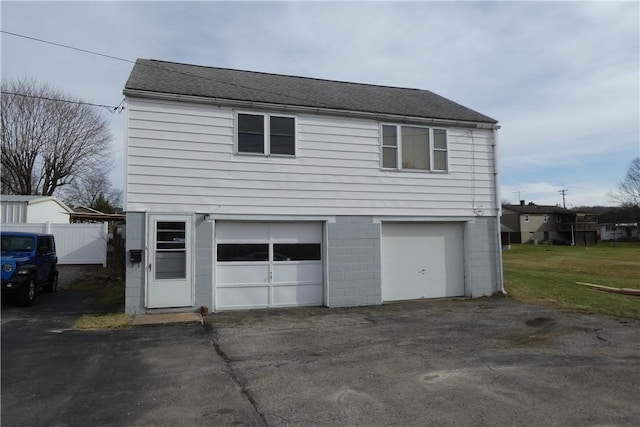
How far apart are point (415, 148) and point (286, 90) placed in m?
3.84

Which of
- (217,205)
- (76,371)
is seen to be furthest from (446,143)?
(76,371)

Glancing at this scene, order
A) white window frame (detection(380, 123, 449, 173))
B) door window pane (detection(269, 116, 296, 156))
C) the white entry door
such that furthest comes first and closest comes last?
white window frame (detection(380, 123, 449, 173)), door window pane (detection(269, 116, 296, 156)), the white entry door

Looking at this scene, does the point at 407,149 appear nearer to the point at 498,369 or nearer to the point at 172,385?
the point at 498,369

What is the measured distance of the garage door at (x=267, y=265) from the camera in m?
11.3

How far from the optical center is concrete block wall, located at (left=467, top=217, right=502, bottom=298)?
522 inches

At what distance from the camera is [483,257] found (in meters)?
13.4

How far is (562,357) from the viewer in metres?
6.91

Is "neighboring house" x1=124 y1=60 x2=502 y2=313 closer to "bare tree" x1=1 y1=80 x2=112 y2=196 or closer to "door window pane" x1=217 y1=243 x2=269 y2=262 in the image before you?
"door window pane" x1=217 y1=243 x2=269 y2=262

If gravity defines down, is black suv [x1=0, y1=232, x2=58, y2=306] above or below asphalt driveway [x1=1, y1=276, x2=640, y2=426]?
above

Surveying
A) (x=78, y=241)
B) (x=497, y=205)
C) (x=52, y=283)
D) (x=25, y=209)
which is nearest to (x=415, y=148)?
(x=497, y=205)

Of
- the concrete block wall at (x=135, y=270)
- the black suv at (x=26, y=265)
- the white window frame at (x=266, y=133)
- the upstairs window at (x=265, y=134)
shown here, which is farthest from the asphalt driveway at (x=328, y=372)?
the upstairs window at (x=265, y=134)

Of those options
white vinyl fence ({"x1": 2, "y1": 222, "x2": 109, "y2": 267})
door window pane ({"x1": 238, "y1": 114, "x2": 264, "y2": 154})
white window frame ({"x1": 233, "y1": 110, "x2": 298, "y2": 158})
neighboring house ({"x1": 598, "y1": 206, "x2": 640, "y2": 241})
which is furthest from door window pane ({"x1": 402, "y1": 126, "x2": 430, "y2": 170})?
neighboring house ({"x1": 598, "y1": 206, "x2": 640, "y2": 241})

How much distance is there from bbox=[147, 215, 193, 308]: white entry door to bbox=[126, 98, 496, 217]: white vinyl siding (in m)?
0.36

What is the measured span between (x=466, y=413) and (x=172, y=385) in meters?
3.39
